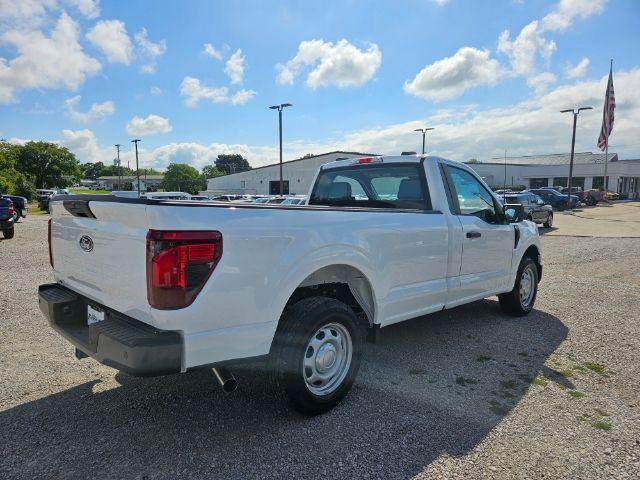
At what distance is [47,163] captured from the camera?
67.1 meters

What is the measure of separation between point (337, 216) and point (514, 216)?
304 cm

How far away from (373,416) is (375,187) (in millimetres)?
2446

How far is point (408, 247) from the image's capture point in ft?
12.2

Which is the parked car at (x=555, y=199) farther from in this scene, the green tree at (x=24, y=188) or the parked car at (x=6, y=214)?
the green tree at (x=24, y=188)

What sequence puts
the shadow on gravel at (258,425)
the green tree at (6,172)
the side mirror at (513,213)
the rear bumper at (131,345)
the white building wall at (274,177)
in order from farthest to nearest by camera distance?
the white building wall at (274,177), the green tree at (6,172), the side mirror at (513,213), the shadow on gravel at (258,425), the rear bumper at (131,345)

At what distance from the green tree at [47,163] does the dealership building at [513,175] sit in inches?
911

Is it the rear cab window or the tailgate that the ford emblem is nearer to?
the tailgate

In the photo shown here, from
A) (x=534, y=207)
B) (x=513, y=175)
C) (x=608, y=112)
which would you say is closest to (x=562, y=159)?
(x=513, y=175)

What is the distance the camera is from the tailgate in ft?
8.07

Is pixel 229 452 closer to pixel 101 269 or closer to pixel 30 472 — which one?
pixel 30 472

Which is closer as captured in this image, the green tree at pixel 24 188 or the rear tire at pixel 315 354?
the rear tire at pixel 315 354

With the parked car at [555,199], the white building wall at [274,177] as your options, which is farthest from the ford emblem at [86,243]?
the white building wall at [274,177]

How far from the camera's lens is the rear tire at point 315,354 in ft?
9.36

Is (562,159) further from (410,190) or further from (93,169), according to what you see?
(93,169)
